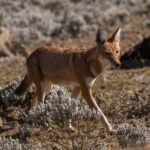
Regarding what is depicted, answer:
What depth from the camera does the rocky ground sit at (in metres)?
8.91

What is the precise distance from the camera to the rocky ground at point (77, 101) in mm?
8914

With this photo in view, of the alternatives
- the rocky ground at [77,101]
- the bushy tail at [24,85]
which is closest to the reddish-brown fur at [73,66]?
the bushy tail at [24,85]

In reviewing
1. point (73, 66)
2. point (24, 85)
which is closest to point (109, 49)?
point (73, 66)

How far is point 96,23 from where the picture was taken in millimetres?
24359

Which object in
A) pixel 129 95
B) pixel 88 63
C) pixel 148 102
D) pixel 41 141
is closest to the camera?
pixel 41 141

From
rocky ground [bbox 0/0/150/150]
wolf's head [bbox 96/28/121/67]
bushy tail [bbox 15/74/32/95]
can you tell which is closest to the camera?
rocky ground [bbox 0/0/150/150]

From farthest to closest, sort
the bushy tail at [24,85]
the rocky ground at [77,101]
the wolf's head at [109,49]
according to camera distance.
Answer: the bushy tail at [24,85] < the wolf's head at [109,49] < the rocky ground at [77,101]

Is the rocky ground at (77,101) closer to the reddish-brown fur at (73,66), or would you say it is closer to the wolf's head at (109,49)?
the reddish-brown fur at (73,66)

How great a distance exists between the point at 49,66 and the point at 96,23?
14.2 m

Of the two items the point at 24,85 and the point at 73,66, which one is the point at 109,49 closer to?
the point at 73,66

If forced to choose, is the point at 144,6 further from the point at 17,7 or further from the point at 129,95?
the point at 129,95

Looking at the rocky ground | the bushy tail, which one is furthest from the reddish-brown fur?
the rocky ground

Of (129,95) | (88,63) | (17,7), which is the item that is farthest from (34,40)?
(88,63)

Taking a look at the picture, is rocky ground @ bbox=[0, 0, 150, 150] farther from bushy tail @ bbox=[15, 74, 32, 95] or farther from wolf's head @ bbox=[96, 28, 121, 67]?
wolf's head @ bbox=[96, 28, 121, 67]
